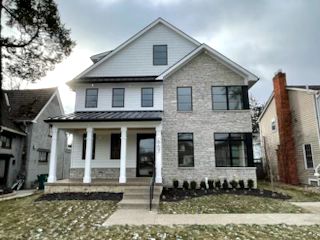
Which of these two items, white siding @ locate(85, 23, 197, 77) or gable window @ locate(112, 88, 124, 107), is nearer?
gable window @ locate(112, 88, 124, 107)

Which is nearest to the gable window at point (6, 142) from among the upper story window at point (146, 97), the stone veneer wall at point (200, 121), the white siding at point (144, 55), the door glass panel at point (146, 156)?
the white siding at point (144, 55)

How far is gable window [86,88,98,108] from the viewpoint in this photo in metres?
14.1

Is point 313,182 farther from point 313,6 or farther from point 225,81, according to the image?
point 313,6

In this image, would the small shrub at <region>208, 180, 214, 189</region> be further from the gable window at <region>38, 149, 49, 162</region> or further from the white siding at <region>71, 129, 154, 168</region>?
the gable window at <region>38, 149, 49, 162</region>

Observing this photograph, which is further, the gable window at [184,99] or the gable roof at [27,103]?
the gable roof at [27,103]

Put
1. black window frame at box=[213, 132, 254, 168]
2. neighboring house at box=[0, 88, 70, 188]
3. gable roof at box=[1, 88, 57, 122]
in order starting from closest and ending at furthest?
black window frame at box=[213, 132, 254, 168] < neighboring house at box=[0, 88, 70, 188] < gable roof at box=[1, 88, 57, 122]

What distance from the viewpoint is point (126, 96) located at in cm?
1399

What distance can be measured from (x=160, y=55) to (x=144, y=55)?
99 centimetres

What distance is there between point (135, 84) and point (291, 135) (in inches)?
438

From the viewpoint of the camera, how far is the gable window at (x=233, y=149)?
12812mm

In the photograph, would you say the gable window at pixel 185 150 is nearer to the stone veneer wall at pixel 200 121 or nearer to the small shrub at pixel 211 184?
the stone veneer wall at pixel 200 121

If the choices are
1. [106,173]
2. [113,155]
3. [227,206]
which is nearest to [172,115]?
[113,155]

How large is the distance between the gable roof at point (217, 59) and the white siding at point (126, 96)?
0.94 metres

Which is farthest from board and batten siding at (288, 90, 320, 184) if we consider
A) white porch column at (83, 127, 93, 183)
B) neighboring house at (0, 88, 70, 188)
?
neighboring house at (0, 88, 70, 188)
